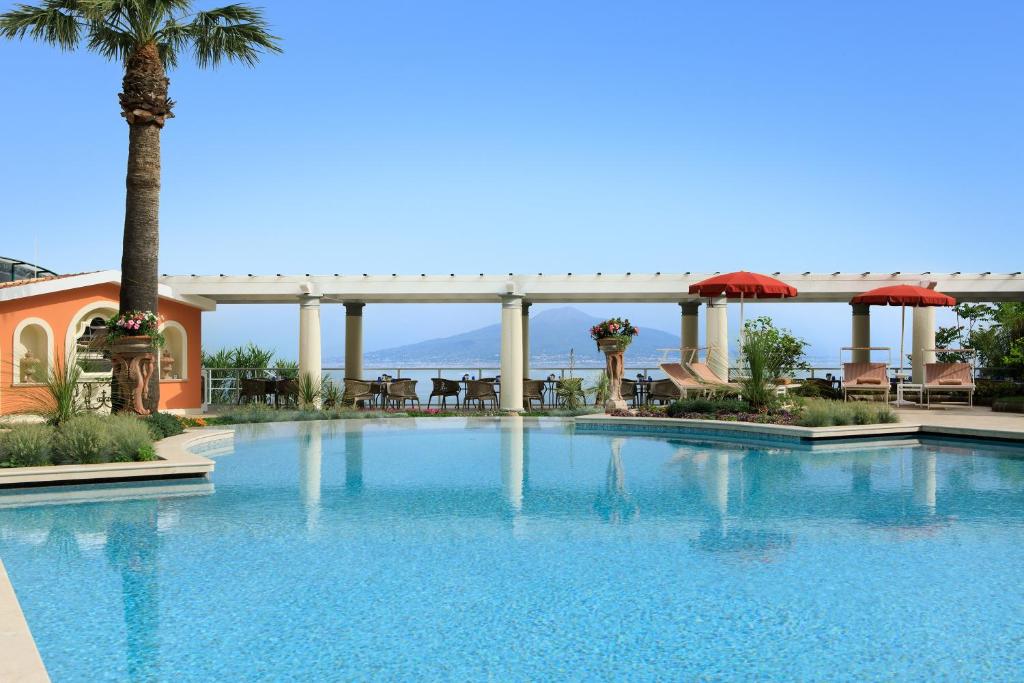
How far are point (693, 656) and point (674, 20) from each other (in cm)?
1666

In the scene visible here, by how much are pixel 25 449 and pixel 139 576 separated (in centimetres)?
425

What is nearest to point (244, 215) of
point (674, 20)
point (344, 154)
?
point (344, 154)

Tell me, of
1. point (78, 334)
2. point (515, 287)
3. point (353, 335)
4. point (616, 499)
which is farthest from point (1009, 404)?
point (78, 334)

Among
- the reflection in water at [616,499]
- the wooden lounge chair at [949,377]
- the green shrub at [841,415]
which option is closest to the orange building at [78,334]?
the reflection in water at [616,499]

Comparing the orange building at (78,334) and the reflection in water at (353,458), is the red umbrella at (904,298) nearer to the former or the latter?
the reflection in water at (353,458)

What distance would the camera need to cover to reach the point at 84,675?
11.1 feet

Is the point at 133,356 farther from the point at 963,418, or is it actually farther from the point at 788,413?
the point at 963,418

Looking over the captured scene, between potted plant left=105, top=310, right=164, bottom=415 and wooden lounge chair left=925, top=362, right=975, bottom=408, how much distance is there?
1435 centimetres

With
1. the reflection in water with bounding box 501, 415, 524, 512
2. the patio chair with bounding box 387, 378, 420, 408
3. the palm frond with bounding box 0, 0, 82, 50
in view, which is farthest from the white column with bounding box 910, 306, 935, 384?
the palm frond with bounding box 0, 0, 82, 50

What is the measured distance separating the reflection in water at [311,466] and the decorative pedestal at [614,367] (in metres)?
5.64

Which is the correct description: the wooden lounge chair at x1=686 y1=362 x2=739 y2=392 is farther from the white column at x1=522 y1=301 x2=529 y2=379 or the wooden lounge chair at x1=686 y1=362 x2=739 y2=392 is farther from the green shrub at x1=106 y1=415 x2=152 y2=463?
the green shrub at x1=106 y1=415 x2=152 y2=463

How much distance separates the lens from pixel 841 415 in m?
12.0

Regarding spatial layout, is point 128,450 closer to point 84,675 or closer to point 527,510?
point 527,510

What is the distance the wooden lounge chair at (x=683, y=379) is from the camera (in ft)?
48.1
